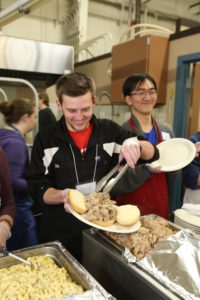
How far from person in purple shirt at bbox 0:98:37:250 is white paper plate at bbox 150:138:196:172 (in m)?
0.80

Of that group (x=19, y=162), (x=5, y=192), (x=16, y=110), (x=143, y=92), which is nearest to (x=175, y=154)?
(x=143, y=92)

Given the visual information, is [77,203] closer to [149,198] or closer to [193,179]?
[149,198]

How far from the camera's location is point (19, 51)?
274 centimetres

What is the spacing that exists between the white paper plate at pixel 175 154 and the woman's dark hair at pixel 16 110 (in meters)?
1.04

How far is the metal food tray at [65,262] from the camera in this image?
72 cm

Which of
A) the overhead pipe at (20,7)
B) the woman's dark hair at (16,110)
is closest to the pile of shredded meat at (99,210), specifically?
→ the woman's dark hair at (16,110)

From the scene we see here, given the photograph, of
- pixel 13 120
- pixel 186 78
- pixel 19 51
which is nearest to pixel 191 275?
pixel 13 120

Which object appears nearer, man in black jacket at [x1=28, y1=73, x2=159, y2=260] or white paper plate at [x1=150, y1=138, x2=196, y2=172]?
man in black jacket at [x1=28, y1=73, x2=159, y2=260]

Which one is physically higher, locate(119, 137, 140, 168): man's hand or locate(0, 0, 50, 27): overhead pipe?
locate(0, 0, 50, 27): overhead pipe

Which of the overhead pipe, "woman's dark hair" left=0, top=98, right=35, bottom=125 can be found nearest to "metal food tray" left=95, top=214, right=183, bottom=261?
"woman's dark hair" left=0, top=98, right=35, bottom=125

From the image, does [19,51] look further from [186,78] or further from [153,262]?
[153,262]

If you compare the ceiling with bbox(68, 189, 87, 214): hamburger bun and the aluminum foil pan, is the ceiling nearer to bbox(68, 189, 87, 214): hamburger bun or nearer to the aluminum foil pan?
bbox(68, 189, 87, 214): hamburger bun

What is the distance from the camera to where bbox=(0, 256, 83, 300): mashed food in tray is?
0.72 meters

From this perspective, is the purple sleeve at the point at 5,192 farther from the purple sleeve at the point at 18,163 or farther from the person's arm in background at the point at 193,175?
the person's arm in background at the point at 193,175
